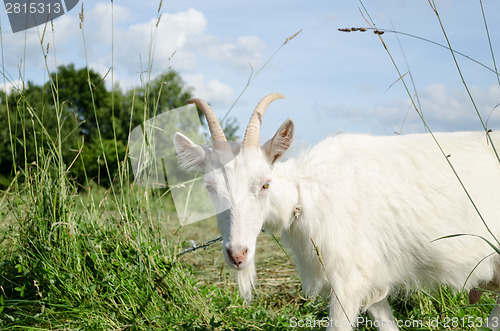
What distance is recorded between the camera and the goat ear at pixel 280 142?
113 inches

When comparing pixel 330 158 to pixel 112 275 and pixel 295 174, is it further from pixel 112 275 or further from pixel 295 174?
pixel 112 275

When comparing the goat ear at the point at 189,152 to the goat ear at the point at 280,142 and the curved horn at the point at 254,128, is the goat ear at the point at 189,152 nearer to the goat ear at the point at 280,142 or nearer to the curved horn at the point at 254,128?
the curved horn at the point at 254,128

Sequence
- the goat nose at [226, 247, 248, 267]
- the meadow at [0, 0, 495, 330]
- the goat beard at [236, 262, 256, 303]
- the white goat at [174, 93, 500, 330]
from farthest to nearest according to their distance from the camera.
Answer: the goat beard at [236, 262, 256, 303] < the meadow at [0, 0, 495, 330] < the white goat at [174, 93, 500, 330] < the goat nose at [226, 247, 248, 267]

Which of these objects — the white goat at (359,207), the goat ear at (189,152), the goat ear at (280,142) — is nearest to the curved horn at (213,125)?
the white goat at (359,207)

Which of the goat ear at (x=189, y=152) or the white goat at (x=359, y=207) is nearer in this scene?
the white goat at (x=359, y=207)

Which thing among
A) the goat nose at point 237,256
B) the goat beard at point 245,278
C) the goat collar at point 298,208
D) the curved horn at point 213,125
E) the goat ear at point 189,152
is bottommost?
the goat beard at point 245,278

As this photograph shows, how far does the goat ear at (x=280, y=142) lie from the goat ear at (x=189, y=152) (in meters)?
0.43

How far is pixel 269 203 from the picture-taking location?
2805 mm

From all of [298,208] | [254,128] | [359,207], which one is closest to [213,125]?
[254,128]

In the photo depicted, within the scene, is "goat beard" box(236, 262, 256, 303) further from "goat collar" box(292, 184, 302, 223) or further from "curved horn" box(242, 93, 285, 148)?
"curved horn" box(242, 93, 285, 148)

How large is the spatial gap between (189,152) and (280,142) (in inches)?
24.5

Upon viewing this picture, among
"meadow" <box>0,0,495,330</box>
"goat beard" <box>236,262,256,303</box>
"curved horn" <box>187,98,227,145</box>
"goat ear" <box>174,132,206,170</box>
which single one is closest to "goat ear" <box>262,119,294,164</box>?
"curved horn" <box>187,98,227,145</box>

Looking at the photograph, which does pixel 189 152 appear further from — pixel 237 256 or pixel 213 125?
pixel 237 256

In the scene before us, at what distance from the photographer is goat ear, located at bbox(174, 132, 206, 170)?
2.96m
